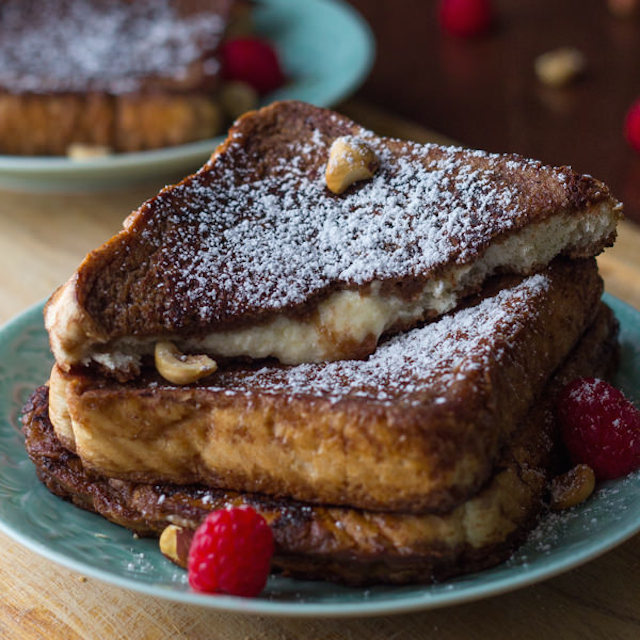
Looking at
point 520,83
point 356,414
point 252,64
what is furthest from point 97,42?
point 356,414

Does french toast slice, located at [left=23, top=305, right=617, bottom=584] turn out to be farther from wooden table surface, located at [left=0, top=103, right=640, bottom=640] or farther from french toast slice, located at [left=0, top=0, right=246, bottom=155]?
french toast slice, located at [left=0, top=0, right=246, bottom=155]

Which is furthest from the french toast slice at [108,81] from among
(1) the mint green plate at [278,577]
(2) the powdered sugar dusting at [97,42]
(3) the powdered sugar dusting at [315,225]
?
(1) the mint green plate at [278,577]

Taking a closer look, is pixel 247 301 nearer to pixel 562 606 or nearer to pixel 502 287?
pixel 502 287

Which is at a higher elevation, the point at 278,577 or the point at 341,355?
the point at 341,355

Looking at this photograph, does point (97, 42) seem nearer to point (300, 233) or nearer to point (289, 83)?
point (289, 83)

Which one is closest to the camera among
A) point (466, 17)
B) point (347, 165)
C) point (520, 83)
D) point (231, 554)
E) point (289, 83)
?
point (231, 554)

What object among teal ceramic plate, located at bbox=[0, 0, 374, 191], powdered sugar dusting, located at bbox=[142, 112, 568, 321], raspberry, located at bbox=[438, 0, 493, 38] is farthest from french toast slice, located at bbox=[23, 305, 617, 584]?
raspberry, located at bbox=[438, 0, 493, 38]
